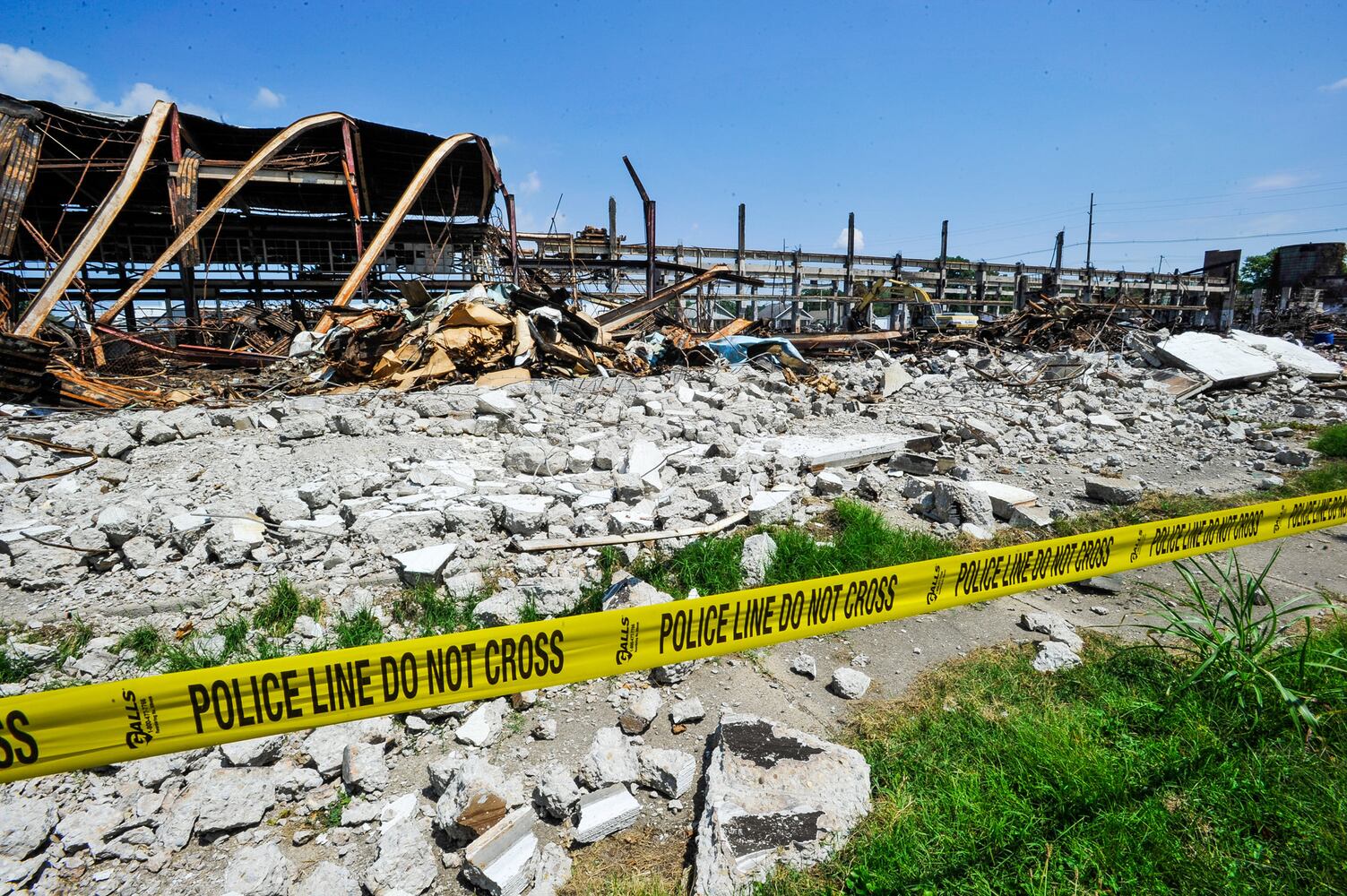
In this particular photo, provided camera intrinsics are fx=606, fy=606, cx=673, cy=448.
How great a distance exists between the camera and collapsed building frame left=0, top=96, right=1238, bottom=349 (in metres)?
8.36

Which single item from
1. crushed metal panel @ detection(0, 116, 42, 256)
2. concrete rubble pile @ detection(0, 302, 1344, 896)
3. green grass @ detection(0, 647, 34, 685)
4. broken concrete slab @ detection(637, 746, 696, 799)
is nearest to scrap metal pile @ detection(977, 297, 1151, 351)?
concrete rubble pile @ detection(0, 302, 1344, 896)

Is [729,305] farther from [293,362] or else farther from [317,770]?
[317,770]

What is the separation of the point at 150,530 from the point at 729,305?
15.3 m

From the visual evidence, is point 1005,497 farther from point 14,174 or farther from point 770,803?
point 14,174

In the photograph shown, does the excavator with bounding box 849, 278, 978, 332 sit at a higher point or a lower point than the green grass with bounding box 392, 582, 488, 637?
higher

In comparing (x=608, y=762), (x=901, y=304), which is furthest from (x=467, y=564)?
(x=901, y=304)

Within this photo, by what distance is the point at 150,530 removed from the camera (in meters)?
3.67

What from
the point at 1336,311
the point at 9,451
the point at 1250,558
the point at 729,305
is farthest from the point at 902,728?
the point at 1336,311

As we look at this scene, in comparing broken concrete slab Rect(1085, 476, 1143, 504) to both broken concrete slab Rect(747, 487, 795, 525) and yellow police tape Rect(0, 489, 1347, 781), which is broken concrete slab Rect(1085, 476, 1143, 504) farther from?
yellow police tape Rect(0, 489, 1347, 781)

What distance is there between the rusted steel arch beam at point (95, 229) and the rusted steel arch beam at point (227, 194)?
22.1 inches

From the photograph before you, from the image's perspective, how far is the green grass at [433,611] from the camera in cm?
323

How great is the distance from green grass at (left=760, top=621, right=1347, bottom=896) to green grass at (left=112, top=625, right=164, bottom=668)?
3087 mm

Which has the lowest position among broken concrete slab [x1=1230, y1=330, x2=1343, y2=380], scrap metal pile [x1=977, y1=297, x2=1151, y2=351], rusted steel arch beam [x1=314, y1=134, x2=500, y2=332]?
broken concrete slab [x1=1230, y1=330, x2=1343, y2=380]

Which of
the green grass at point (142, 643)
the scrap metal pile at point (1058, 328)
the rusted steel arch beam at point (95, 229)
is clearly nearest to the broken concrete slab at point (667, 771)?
the green grass at point (142, 643)
